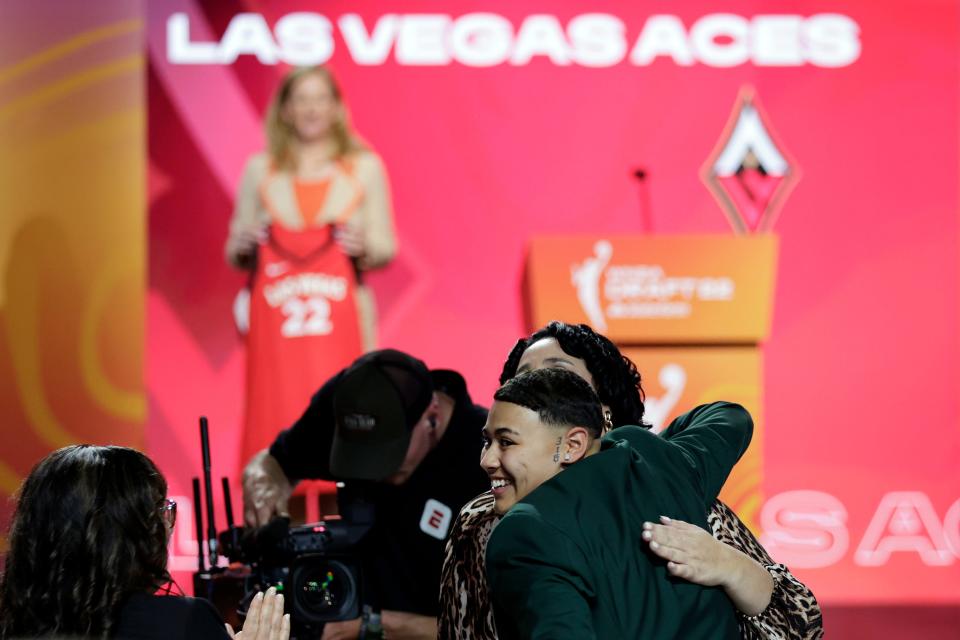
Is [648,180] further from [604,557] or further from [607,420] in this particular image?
[604,557]

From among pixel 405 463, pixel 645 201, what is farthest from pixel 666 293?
pixel 405 463

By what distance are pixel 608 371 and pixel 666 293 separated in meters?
3.13

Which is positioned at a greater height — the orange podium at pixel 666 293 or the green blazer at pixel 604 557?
the orange podium at pixel 666 293

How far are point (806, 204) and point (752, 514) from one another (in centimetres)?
127

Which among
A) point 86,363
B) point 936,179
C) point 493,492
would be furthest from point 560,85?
point 493,492

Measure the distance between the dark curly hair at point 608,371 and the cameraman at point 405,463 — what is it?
506 millimetres

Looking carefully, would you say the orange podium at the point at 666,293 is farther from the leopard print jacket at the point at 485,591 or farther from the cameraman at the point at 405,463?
the leopard print jacket at the point at 485,591

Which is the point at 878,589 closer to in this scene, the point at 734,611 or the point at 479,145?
the point at 479,145

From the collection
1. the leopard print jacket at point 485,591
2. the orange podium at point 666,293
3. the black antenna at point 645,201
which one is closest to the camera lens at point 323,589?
the leopard print jacket at point 485,591

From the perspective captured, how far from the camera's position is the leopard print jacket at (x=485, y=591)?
69.2 inches

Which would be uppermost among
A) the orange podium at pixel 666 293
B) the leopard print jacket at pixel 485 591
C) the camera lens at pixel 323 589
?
the orange podium at pixel 666 293

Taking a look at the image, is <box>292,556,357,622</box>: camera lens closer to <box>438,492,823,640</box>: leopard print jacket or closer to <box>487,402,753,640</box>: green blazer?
<box>438,492,823,640</box>: leopard print jacket

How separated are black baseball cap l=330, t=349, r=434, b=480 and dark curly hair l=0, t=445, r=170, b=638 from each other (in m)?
0.93

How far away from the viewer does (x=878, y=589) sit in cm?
508
